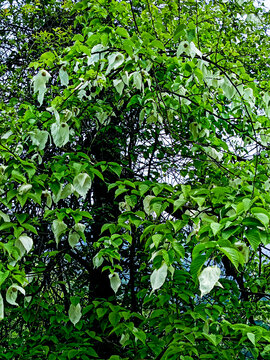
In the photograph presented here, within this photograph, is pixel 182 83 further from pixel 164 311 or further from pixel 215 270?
pixel 215 270

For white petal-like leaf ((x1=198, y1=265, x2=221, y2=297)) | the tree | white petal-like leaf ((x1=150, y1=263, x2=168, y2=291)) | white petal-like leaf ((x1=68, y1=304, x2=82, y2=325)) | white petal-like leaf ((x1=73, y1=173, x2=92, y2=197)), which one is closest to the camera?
white petal-like leaf ((x1=198, y1=265, x2=221, y2=297))

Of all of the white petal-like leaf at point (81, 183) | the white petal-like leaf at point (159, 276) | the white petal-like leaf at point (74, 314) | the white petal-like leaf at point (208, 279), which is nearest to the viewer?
the white petal-like leaf at point (208, 279)

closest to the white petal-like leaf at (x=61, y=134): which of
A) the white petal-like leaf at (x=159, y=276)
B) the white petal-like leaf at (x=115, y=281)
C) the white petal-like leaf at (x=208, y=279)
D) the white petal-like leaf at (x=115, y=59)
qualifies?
the white petal-like leaf at (x=115, y=59)

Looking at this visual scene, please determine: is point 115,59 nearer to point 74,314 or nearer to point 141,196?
point 141,196

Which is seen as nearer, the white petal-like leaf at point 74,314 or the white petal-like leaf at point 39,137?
the white petal-like leaf at point 39,137

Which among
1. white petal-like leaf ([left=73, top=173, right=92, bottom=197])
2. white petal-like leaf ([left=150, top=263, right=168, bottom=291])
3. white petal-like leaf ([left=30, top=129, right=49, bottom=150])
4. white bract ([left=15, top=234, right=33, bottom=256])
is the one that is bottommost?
white bract ([left=15, top=234, right=33, bottom=256])

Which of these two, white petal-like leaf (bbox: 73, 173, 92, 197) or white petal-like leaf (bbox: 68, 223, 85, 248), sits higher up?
white petal-like leaf (bbox: 73, 173, 92, 197)

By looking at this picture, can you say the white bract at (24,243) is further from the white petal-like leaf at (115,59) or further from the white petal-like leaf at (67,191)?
the white petal-like leaf at (115,59)

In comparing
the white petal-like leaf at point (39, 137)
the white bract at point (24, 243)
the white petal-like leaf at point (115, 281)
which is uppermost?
the white petal-like leaf at point (39, 137)

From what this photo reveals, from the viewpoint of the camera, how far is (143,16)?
2268 mm

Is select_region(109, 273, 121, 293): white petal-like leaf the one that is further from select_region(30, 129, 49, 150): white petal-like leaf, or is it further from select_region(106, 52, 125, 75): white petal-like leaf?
select_region(106, 52, 125, 75): white petal-like leaf

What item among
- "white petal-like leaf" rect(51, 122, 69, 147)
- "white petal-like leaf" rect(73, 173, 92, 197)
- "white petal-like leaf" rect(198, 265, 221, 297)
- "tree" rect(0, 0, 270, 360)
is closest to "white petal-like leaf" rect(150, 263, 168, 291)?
"tree" rect(0, 0, 270, 360)

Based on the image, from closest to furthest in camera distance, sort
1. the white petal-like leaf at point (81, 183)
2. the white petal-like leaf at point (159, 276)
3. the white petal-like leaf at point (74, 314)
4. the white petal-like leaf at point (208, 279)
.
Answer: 1. the white petal-like leaf at point (208, 279)
2. the white petal-like leaf at point (159, 276)
3. the white petal-like leaf at point (81, 183)
4. the white petal-like leaf at point (74, 314)

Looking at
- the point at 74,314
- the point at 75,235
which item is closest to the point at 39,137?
the point at 75,235
